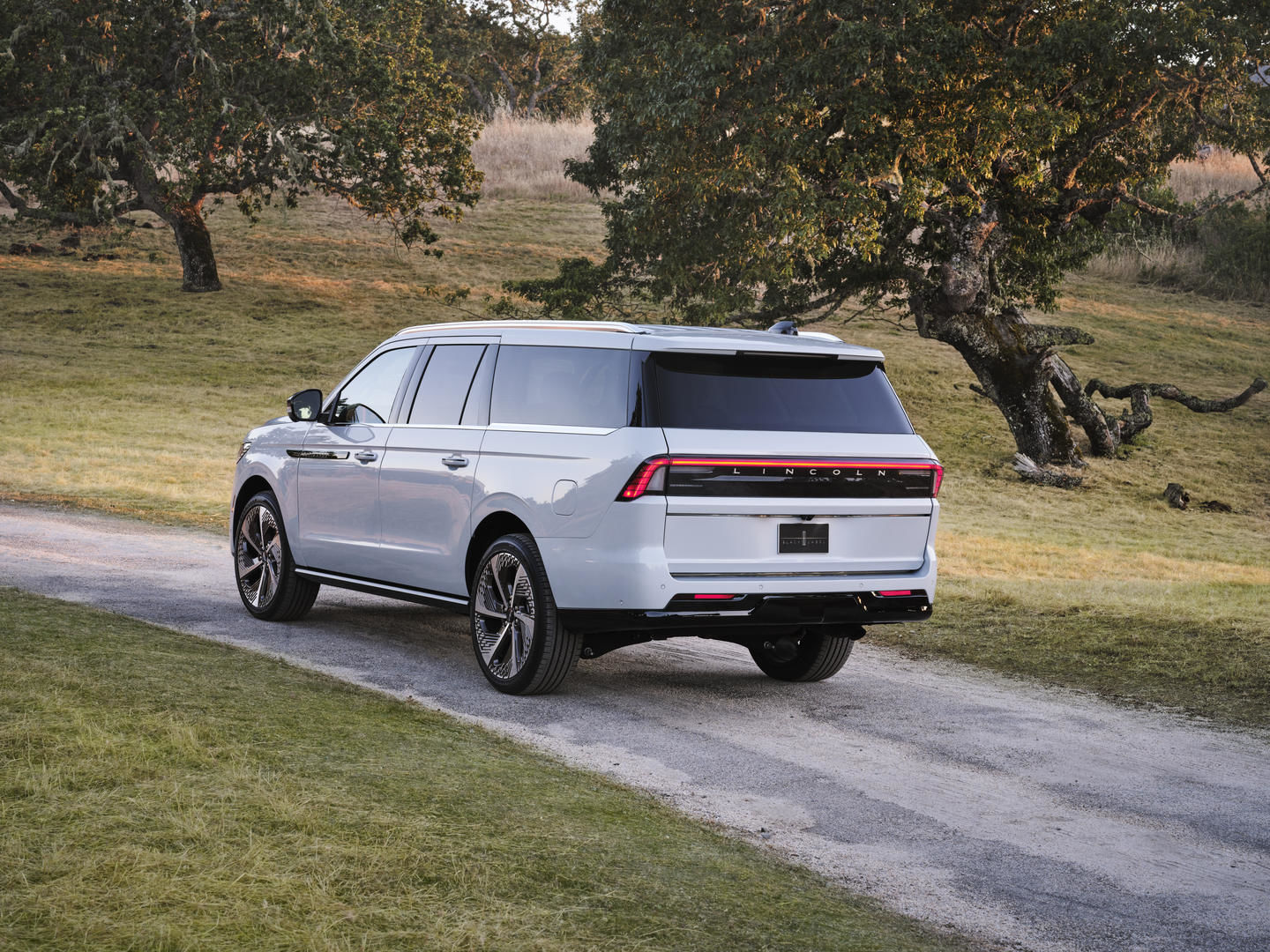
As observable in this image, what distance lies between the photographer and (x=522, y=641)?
7824mm

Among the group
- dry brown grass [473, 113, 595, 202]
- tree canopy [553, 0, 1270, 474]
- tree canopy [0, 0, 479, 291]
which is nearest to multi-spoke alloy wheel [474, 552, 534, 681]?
tree canopy [553, 0, 1270, 474]

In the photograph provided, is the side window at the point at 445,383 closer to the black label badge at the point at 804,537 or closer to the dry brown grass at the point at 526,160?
the black label badge at the point at 804,537

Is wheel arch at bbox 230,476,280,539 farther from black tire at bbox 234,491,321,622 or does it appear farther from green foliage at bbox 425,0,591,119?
green foliage at bbox 425,0,591,119

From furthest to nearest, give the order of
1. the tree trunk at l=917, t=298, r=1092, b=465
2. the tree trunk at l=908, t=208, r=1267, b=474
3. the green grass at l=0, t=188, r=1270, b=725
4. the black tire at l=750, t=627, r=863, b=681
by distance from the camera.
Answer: the tree trunk at l=917, t=298, r=1092, b=465
the tree trunk at l=908, t=208, r=1267, b=474
the green grass at l=0, t=188, r=1270, b=725
the black tire at l=750, t=627, r=863, b=681

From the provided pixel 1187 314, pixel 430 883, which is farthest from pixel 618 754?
pixel 1187 314

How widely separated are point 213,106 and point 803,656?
31170mm

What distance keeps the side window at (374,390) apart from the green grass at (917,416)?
413 centimetres

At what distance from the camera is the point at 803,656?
8.80 m

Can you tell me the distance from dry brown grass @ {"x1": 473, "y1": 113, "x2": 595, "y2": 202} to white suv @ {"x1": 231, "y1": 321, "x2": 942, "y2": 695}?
178 ft

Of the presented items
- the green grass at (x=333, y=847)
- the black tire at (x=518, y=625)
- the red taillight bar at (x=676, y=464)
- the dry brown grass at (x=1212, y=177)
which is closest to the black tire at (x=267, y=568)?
the black tire at (x=518, y=625)

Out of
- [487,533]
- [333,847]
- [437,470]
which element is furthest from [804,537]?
[333,847]

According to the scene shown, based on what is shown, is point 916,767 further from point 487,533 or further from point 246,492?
point 246,492

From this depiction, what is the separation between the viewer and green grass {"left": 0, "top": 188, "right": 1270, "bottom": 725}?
35.7ft

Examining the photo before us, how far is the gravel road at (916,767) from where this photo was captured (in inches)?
191
